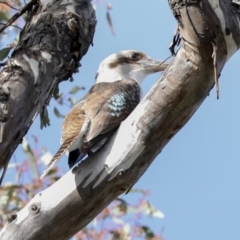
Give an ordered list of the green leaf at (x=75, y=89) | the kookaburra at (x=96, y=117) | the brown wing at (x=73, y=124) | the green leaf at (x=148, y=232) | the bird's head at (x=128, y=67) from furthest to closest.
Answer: the green leaf at (x=75, y=89) < the green leaf at (x=148, y=232) < the bird's head at (x=128, y=67) < the brown wing at (x=73, y=124) < the kookaburra at (x=96, y=117)

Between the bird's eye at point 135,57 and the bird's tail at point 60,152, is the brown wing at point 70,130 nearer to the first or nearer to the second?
the bird's tail at point 60,152

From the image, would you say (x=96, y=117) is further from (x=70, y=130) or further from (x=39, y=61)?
(x=39, y=61)

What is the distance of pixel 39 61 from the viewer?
96.3 inches

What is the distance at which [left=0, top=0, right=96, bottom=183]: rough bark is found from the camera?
2.27 meters

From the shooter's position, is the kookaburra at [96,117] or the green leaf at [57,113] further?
the green leaf at [57,113]

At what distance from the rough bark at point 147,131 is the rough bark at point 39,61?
257 millimetres

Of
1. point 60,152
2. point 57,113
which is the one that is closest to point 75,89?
point 57,113

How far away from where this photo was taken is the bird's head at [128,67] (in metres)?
3.23

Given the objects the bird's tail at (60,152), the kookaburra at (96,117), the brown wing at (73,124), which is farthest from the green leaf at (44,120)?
the bird's tail at (60,152)

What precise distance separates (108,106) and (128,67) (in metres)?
0.88

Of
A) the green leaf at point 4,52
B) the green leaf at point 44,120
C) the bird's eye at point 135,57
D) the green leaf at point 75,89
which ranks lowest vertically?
the green leaf at point 44,120

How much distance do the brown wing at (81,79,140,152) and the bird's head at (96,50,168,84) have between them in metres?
0.41

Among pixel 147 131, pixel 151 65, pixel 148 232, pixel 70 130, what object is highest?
pixel 151 65

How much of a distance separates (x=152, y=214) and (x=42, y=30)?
4.75ft
